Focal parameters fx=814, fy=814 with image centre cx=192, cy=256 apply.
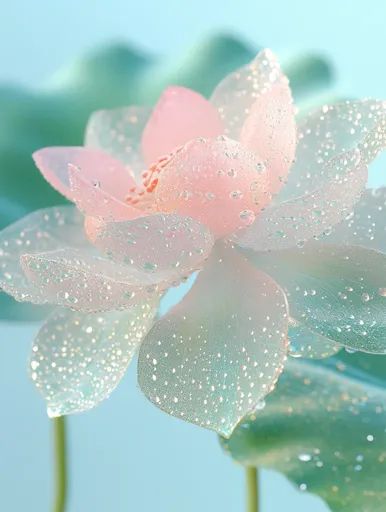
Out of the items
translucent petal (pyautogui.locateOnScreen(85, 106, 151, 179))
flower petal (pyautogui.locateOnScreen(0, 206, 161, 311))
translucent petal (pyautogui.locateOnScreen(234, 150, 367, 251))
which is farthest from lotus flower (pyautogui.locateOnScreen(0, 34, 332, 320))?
translucent petal (pyautogui.locateOnScreen(234, 150, 367, 251))

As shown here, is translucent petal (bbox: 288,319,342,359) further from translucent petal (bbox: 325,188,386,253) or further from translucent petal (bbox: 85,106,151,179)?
translucent petal (bbox: 85,106,151,179)

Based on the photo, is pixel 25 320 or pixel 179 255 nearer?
pixel 179 255

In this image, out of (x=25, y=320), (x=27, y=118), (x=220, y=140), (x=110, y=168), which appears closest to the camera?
(x=220, y=140)

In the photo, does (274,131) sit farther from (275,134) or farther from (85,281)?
(85,281)

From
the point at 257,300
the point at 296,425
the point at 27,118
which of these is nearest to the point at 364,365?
the point at 296,425

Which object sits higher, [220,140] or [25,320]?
[220,140]

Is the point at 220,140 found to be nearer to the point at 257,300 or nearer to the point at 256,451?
the point at 257,300
